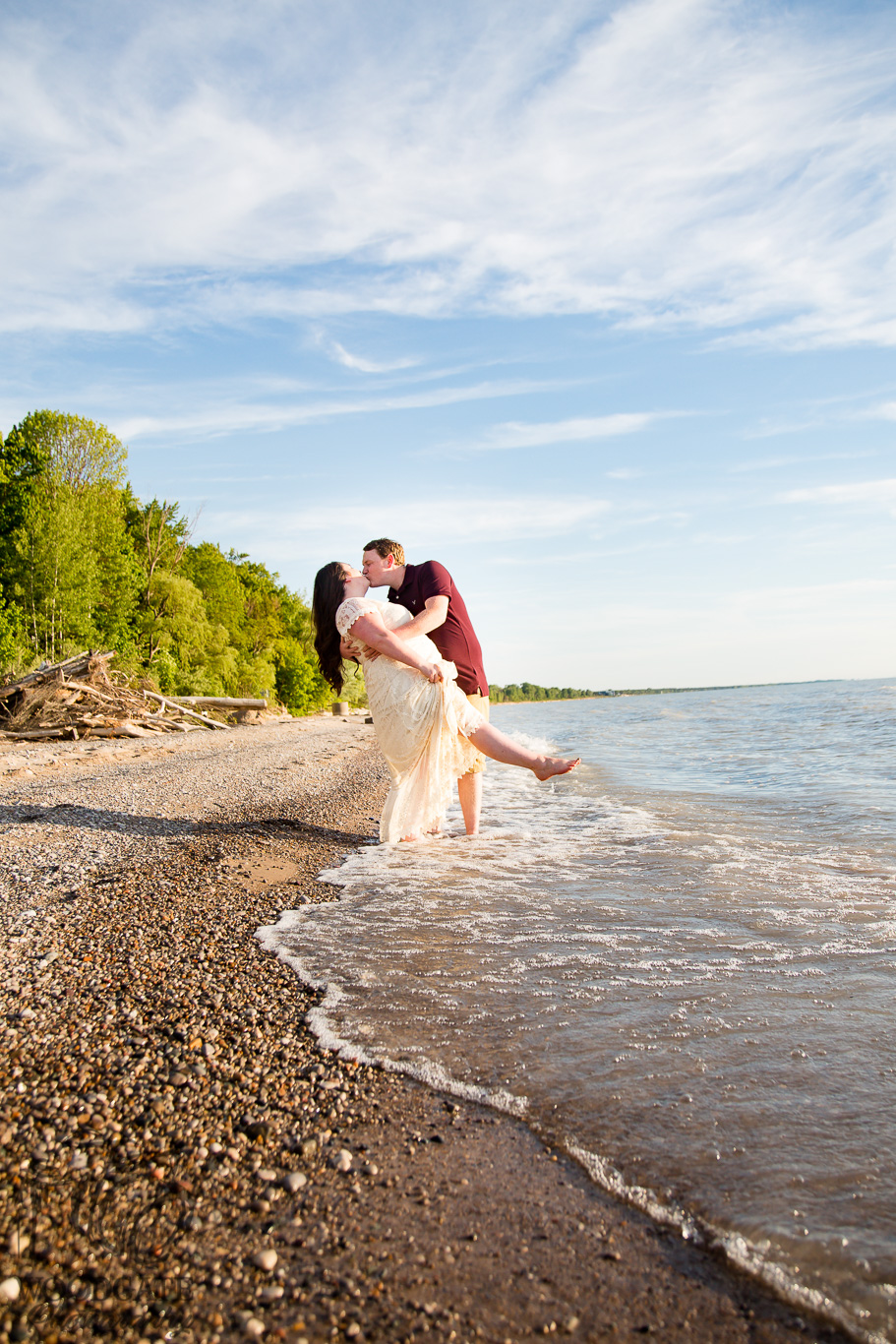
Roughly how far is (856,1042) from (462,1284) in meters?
1.79

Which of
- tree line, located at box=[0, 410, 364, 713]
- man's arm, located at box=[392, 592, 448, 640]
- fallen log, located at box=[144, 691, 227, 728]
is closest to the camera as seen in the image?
man's arm, located at box=[392, 592, 448, 640]

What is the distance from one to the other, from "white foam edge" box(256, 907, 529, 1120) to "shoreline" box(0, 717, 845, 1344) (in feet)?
0.15

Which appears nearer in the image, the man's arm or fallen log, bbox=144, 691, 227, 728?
the man's arm

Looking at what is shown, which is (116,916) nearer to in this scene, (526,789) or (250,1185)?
(250,1185)

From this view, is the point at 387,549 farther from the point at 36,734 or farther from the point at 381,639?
the point at 36,734

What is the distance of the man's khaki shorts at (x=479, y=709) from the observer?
6.69m

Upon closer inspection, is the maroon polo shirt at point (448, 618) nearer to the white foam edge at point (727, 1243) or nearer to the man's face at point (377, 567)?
the man's face at point (377, 567)

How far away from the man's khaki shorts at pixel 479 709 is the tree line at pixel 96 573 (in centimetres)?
1804

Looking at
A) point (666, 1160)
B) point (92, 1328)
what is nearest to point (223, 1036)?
point (92, 1328)

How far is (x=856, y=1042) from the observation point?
268 centimetres

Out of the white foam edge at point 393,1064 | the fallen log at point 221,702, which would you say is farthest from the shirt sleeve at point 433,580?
the fallen log at point 221,702

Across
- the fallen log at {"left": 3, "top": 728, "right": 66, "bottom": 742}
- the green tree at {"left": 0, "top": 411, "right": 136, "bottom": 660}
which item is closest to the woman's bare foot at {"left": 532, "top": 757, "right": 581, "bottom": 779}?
the fallen log at {"left": 3, "top": 728, "right": 66, "bottom": 742}

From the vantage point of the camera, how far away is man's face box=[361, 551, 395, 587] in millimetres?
6461

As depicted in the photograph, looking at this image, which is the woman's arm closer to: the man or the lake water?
the man
